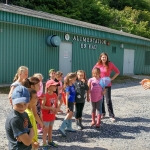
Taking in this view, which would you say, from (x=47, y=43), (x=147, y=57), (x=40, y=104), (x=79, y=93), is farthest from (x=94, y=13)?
(x=40, y=104)

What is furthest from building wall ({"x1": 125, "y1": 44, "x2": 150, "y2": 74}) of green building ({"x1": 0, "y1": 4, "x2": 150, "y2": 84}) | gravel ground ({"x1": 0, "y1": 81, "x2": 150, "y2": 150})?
gravel ground ({"x1": 0, "y1": 81, "x2": 150, "y2": 150})

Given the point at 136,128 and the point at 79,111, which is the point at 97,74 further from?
the point at 136,128

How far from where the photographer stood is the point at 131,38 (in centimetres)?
2141

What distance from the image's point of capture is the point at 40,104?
4.95 m

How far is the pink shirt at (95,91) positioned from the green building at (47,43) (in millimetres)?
6300

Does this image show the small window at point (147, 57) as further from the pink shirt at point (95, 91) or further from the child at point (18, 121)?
the child at point (18, 121)

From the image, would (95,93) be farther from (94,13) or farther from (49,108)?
(94,13)

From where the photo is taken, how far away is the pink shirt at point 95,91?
6.19 meters

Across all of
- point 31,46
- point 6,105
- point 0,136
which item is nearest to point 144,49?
point 31,46

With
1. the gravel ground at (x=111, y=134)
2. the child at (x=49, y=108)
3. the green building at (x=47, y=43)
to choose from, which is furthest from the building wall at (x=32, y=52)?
the child at (x=49, y=108)

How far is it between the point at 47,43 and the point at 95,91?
27.4ft

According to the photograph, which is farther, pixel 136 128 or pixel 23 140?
pixel 136 128

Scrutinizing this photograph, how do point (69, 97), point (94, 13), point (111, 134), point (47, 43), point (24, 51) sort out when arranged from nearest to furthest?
point (69, 97) < point (111, 134) < point (24, 51) < point (47, 43) < point (94, 13)

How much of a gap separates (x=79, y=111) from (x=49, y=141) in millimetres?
1298
